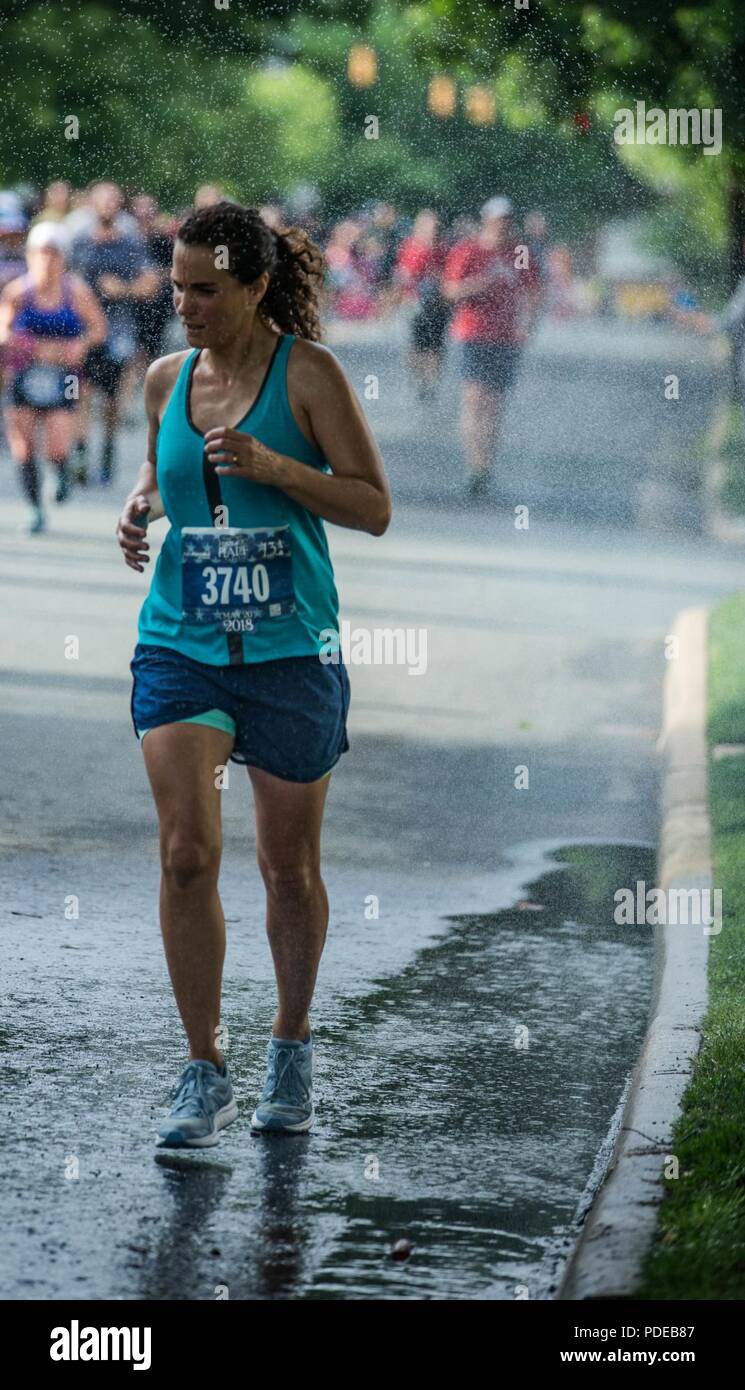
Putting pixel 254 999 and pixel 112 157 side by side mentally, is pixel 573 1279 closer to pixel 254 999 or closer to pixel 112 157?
pixel 254 999

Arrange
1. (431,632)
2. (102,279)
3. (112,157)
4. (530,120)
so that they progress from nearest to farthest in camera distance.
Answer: (431,632), (102,279), (530,120), (112,157)

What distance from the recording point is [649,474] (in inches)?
807

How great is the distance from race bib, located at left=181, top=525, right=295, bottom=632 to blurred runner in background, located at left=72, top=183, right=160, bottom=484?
11339 mm

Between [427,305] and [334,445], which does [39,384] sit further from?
[427,305]

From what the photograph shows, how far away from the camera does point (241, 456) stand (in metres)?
4.42

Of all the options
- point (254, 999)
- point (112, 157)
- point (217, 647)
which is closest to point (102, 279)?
point (254, 999)

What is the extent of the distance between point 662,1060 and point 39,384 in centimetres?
920

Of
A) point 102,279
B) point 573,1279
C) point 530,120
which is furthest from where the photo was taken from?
point 530,120

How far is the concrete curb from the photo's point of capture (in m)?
4.07

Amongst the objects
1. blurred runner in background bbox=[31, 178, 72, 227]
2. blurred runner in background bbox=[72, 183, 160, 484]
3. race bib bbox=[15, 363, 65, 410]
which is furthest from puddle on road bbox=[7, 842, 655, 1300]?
blurred runner in background bbox=[31, 178, 72, 227]

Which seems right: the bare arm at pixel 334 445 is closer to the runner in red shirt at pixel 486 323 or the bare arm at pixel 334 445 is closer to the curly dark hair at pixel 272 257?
the curly dark hair at pixel 272 257

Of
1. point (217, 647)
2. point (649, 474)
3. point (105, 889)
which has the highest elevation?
point (217, 647)

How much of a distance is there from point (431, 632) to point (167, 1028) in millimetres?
6360

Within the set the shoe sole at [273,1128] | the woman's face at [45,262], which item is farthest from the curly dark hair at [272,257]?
the woman's face at [45,262]
